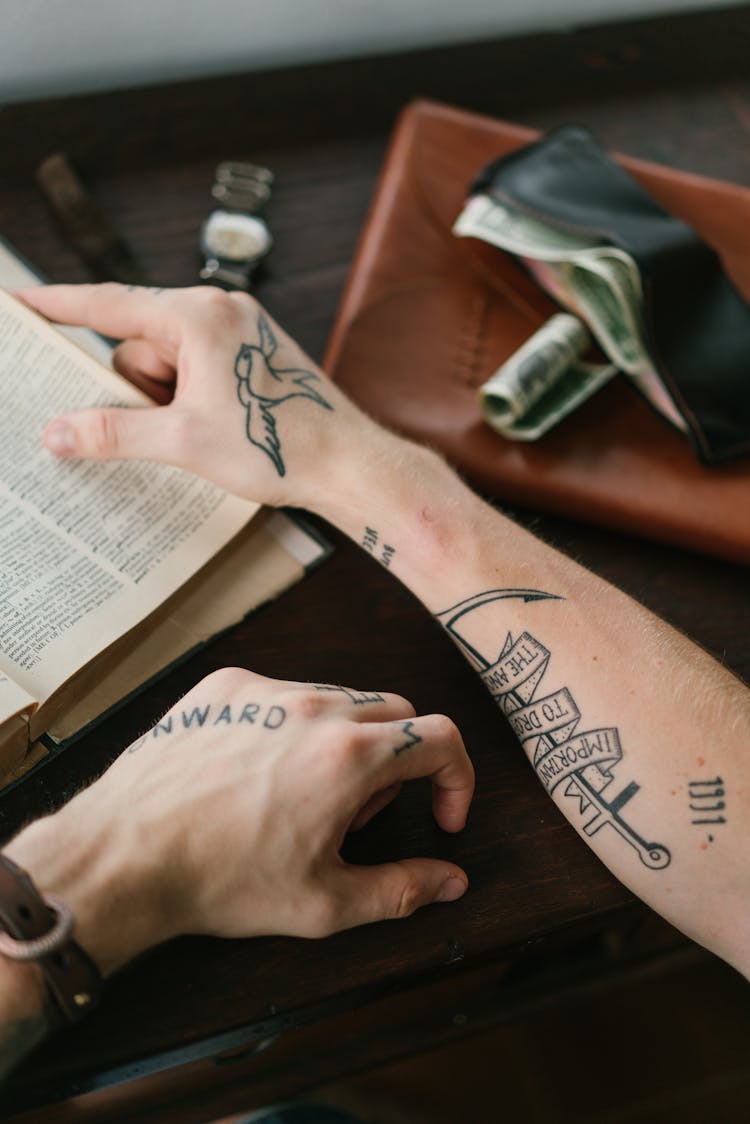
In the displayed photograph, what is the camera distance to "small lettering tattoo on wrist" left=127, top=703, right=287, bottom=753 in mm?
664

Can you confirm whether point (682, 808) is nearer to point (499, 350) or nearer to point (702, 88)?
A: point (499, 350)

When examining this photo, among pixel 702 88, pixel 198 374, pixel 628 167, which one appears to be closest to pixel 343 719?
pixel 198 374

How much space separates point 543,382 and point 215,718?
50 cm

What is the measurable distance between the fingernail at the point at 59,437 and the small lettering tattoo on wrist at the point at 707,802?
61cm

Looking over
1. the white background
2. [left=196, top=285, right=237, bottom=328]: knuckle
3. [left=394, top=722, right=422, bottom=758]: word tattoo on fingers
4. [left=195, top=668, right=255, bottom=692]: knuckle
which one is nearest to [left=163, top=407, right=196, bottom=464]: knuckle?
[left=196, top=285, right=237, bottom=328]: knuckle

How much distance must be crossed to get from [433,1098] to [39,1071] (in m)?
0.88

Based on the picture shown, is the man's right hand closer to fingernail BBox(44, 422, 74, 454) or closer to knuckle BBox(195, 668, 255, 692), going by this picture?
knuckle BBox(195, 668, 255, 692)

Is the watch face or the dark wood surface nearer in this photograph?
the dark wood surface

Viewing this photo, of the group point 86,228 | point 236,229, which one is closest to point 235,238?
point 236,229

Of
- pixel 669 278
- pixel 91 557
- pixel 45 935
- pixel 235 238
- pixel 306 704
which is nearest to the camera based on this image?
pixel 45 935

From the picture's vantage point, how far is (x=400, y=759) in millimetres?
655

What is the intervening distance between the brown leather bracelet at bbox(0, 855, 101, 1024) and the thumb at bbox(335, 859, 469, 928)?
179mm

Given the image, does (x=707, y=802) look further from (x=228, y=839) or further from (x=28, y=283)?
(x=28, y=283)

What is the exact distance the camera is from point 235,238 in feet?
3.47
